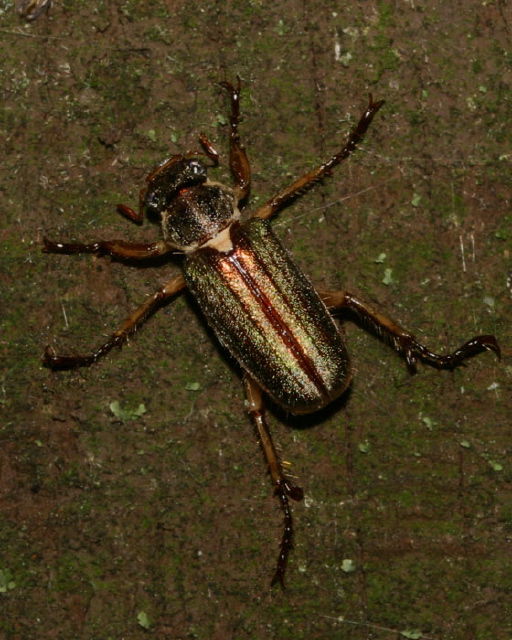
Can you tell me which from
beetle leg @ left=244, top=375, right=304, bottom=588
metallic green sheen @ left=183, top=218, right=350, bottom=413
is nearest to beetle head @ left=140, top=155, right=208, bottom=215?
metallic green sheen @ left=183, top=218, right=350, bottom=413

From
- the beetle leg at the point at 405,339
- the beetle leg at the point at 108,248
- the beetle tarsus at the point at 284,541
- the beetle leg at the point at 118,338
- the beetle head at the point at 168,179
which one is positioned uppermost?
the beetle head at the point at 168,179

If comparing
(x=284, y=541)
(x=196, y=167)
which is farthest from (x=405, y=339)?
(x=196, y=167)

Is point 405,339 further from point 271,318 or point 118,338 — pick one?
point 118,338

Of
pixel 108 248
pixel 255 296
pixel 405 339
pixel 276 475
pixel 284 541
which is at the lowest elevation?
pixel 284 541

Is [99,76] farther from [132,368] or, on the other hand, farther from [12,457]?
[12,457]

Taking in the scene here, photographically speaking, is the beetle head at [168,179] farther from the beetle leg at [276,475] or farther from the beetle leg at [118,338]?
the beetle leg at [276,475]

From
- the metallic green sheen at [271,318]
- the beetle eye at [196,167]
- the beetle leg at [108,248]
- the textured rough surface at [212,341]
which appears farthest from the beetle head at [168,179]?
the metallic green sheen at [271,318]
